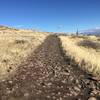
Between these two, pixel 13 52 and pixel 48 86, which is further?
pixel 13 52

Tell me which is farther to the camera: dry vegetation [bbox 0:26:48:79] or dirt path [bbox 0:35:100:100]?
dry vegetation [bbox 0:26:48:79]

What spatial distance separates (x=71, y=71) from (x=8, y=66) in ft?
13.8

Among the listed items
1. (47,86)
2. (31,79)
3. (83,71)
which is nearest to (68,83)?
(47,86)

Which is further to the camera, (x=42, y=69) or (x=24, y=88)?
(x=42, y=69)

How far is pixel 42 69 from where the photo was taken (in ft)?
48.0

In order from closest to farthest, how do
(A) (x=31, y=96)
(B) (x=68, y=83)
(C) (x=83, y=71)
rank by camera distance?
(A) (x=31, y=96)
(B) (x=68, y=83)
(C) (x=83, y=71)

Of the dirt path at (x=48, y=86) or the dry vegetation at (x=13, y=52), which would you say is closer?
the dirt path at (x=48, y=86)

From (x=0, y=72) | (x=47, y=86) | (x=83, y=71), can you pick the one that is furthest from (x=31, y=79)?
(x=83, y=71)

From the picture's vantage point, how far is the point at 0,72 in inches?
538

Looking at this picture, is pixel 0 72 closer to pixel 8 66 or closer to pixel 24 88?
pixel 8 66

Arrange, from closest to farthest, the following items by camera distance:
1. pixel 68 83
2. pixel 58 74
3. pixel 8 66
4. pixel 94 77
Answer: pixel 68 83 < pixel 94 77 < pixel 58 74 < pixel 8 66

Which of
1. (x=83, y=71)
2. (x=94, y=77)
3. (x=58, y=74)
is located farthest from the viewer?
(x=83, y=71)

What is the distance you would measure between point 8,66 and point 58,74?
3927 millimetres

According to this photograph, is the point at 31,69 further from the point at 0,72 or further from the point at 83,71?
the point at 83,71
